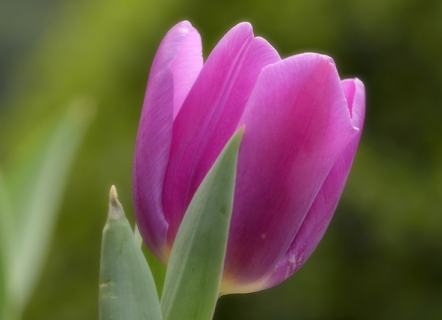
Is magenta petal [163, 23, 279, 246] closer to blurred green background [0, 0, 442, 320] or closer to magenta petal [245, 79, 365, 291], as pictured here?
magenta petal [245, 79, 365, 291]

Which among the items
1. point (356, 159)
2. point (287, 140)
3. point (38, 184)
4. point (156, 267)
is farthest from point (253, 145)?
point (356, 159)

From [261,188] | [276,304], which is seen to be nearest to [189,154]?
[261,188]

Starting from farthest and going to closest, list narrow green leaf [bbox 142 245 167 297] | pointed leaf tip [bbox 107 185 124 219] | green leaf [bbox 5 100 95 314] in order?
green leaf [bbox 5 100 95 314] < narrow green leaf [bbox 142 245 167 297] < pointed leaf tip [bbox 107 185 124 219]

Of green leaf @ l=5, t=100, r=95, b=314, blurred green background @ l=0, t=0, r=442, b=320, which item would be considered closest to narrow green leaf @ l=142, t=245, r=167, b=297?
green leaf @ l=5, t=100, r=95, b=314

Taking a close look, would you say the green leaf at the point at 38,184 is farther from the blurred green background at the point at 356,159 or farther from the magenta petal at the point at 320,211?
the blurred green background at the point at 356,159

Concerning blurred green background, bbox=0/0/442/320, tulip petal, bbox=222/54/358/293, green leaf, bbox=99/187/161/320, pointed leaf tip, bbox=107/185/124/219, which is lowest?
green leaf, bbox=99/187/161/320

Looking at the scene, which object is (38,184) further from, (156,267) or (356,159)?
(356,159)

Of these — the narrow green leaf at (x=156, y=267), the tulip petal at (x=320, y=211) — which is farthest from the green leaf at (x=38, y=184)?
the tulip petal at (x=320, y=211)

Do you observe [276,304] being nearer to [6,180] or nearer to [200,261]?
[6,180]
